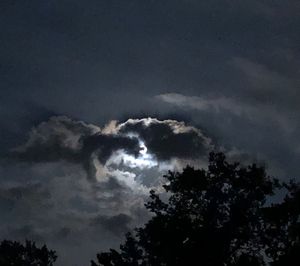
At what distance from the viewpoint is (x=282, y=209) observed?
3622 centimetres

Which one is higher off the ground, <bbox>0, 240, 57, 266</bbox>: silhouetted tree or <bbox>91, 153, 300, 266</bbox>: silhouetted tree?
<bbox>0, 240, 57, 266</bbox>: silhouetted tree

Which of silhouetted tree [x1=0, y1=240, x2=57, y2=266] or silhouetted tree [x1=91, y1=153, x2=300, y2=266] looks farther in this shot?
silhouetted tree [x1=0, y1=240, x2=57, y2=266]

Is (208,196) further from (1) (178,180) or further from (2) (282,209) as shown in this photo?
(2) (282,209)

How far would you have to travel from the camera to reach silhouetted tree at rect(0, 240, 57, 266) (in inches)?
3022

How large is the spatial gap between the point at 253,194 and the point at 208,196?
3.59 metres

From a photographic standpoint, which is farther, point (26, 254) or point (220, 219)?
point (26, 254)

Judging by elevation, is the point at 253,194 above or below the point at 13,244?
below

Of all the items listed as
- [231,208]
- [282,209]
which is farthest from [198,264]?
[282,209]

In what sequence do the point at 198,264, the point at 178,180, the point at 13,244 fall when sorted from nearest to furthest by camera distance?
the point at 198,264, the point at 178,180, the point at 13,244

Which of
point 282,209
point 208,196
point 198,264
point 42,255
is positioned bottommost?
point 198,264

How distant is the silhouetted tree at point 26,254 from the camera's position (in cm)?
7675

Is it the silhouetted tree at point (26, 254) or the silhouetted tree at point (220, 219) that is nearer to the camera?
the silhouetted tree at point (220, 219)

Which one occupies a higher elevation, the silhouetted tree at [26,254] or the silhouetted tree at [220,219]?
the silhouetted tree at [26,254]

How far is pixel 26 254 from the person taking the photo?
3083 inches
